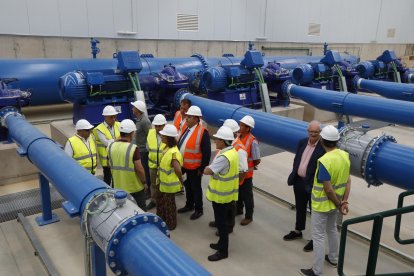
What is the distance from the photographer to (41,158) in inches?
115

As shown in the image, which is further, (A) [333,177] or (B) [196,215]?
(B) [196,215]

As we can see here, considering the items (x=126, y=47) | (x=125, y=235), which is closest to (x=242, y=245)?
(x=125, y=235)

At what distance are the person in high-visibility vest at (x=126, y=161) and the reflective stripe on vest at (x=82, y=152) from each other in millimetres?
478

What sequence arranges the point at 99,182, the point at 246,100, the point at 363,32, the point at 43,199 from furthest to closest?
the point at 363,32 → the point at 246,100 → the point at 43,199 → the point at 99,182

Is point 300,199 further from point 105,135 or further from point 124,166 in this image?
point 105,135

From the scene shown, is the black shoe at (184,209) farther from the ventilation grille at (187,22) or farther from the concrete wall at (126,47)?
the ventilation grille at (187,22)

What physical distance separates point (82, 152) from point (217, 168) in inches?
60.1

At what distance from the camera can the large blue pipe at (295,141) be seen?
2918 millimetres

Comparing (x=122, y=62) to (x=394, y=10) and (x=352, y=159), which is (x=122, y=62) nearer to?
(x=352, y=159)

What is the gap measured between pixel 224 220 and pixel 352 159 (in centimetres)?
129

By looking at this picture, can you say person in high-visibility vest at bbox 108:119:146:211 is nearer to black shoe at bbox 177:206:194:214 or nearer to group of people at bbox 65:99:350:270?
group of people at bbox 65:99:350:270

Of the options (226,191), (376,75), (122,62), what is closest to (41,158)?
(226,191)

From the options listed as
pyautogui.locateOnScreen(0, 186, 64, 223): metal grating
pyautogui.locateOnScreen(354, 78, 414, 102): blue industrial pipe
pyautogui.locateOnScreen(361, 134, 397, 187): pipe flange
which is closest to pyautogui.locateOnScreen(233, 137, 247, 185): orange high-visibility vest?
pyautogui.locateOnScreen(361, 134, 397, 187): pipe flange

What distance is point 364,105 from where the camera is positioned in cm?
559
